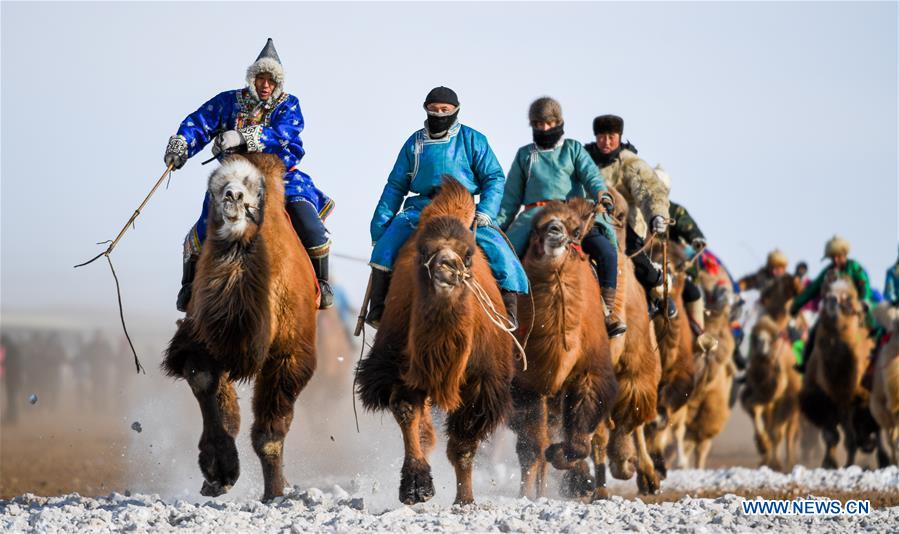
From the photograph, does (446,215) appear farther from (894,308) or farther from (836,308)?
(836,308)

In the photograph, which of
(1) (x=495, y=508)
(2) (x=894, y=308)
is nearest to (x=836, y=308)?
(2) (x=894, y=308)

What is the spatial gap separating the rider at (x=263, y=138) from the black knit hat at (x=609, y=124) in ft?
12.3

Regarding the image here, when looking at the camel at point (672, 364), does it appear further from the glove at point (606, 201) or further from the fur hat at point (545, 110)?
the fur hat at point (545, 110)

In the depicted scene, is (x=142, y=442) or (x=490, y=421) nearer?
(x=490, y=421)

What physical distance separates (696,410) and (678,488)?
16.0ft

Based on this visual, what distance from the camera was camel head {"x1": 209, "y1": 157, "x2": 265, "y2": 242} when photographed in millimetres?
10227

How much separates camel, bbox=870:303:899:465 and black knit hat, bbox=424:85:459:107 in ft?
26.0

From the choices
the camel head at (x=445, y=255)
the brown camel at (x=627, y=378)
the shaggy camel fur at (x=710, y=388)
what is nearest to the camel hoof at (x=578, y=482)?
the brown camel at (x=627, y=378)

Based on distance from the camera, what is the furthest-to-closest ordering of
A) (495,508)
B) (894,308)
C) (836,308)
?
1. (836,308)
2. (894,308)
3. (495,508)

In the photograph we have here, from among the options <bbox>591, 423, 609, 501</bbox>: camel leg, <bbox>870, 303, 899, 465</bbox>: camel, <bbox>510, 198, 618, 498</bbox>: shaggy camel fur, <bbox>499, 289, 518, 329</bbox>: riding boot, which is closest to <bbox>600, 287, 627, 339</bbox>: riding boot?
<bbox>510, 198, 618, 498</bbox>: shaggy camel fur

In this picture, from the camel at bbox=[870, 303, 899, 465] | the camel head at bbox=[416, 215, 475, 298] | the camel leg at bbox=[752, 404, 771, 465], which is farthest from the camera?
the camel leg at bbox=[752, 404, 771, 465]

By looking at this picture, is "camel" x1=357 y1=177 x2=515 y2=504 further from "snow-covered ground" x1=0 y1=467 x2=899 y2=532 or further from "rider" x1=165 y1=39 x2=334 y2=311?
"rider" x1=165 y1=39 x2=334 y2=311

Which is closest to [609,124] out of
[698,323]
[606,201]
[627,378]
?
[606,201]

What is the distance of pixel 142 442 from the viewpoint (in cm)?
1556
